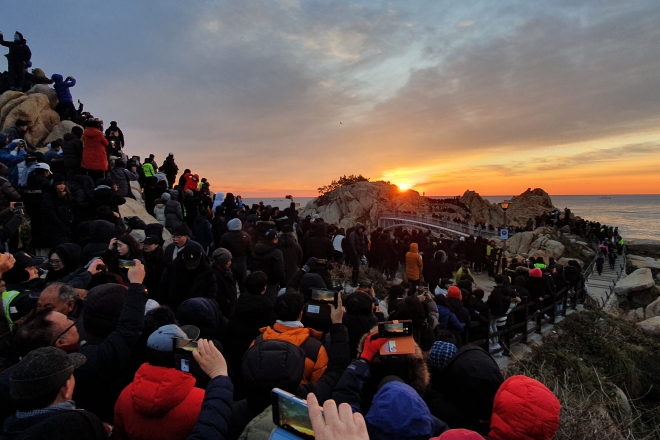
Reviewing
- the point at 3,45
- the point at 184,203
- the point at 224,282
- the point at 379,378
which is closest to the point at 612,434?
the point at 379,378

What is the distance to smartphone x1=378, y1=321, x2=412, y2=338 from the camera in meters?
2.45

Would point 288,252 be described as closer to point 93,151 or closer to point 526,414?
point 93,151

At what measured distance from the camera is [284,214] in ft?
37.2

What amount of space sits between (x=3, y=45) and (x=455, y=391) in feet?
66.0

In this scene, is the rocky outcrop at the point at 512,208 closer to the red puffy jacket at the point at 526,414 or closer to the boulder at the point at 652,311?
the boulder at the point at 652,311

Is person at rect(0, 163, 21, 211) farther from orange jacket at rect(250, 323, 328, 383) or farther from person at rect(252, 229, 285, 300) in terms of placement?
orange jacket at rect(250, 323, 328, 383)

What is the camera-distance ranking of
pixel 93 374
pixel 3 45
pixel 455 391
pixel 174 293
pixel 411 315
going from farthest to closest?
pixel 3 45 < pixel 174 293 < pixel 411 315 < pixel 455 391 < pixel 93 374

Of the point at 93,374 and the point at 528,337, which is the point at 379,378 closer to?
the point at 93,374

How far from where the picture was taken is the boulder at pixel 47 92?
15.5 m

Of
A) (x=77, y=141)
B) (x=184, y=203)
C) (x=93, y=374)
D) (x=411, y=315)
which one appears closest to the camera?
(x=93, y=374)

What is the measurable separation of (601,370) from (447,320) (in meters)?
3.69

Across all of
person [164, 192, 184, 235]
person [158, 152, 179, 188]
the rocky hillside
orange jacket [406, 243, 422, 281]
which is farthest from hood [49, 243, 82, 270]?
the rocky hillside

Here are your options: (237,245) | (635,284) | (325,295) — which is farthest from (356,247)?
(635,284)

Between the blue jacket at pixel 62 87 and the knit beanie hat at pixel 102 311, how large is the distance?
43.3 feet
